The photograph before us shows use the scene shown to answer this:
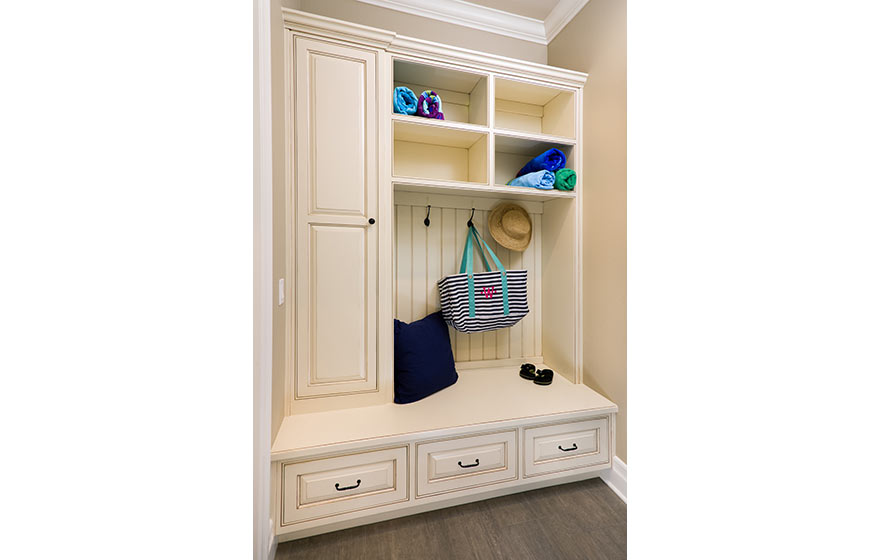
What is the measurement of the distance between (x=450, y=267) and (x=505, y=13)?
61.0 inches

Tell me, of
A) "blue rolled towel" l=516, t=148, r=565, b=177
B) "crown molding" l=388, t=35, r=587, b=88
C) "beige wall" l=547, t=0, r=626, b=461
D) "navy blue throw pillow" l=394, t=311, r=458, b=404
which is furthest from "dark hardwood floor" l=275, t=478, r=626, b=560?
"crown molding" l=388, t=35, r=587, b=88

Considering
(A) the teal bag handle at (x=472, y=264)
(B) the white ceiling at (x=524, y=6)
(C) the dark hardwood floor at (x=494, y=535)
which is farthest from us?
(B) the white ceiling at (x=524, y=6)

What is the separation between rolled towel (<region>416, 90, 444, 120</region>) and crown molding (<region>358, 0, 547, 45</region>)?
2.17ft

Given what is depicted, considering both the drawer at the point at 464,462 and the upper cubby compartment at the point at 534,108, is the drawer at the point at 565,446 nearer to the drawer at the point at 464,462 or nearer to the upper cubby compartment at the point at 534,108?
the drawer at the point at 464,462

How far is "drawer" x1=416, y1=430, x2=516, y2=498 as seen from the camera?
1.45m

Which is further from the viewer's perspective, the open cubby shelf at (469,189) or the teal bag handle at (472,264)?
the teal bag handle at (472,264)

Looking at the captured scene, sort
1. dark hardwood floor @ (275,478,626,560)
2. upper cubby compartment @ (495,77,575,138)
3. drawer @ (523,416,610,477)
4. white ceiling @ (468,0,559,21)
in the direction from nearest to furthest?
dark hardwood floor @ (275,478,626,560)
drawer @ (523,416,610,477)
upper cubby compartment @ (495,77,575,138)
white ceiling @ (468,0,559,21)

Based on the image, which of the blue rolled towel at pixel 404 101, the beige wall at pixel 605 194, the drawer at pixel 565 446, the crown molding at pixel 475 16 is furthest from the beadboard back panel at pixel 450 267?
the crown molding at pixel 475 16

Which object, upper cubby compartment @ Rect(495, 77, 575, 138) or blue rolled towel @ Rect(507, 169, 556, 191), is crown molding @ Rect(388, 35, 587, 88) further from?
blue rolled towel @ Rect(507, 169, 556, 191)

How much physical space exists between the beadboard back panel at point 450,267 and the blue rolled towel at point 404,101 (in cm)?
48

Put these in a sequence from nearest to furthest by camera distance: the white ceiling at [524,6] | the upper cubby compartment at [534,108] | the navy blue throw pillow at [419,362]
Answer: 1. the navy blue throw pillow at [419,362]
2. the upper cubby compartment at [534,108]
3. the white ceiling at [524,6]

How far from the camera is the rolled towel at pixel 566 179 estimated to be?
1885 millimetres
